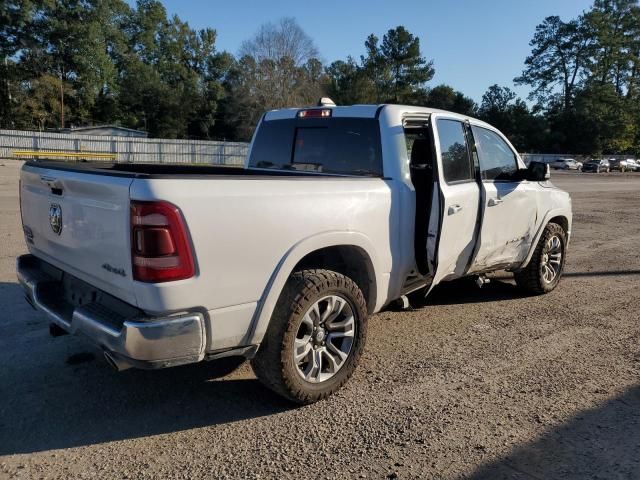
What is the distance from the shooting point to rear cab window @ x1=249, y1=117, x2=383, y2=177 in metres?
4.18

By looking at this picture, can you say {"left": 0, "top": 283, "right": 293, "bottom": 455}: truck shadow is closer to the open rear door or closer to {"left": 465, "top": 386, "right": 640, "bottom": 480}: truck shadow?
{"left": 465, "top": 386, "right": 640, "bottom": 480}: truck shadow

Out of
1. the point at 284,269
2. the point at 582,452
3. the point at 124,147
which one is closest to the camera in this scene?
the point at 582,452

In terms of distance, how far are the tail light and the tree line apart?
54215 millimetres

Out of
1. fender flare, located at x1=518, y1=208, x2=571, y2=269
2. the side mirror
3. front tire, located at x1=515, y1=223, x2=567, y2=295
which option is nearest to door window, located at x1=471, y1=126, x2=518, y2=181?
the side mirror

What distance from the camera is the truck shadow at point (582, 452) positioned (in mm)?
2795

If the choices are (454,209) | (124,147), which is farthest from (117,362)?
(124,147)

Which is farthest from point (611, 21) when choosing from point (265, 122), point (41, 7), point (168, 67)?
point (265, 122)

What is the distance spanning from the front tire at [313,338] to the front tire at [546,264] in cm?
296

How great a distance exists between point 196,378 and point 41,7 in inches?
2270

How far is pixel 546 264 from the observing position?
19.6ft

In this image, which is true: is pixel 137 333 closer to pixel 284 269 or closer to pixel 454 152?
pixel 284 269

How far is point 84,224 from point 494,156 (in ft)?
12.5

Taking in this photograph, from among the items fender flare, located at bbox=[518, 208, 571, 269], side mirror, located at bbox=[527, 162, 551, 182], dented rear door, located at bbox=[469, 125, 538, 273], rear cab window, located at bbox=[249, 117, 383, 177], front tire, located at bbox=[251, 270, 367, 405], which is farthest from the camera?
fender flare, located at bbox=[518, 208, 571, 269]

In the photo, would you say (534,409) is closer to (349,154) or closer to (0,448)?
(349,154)
